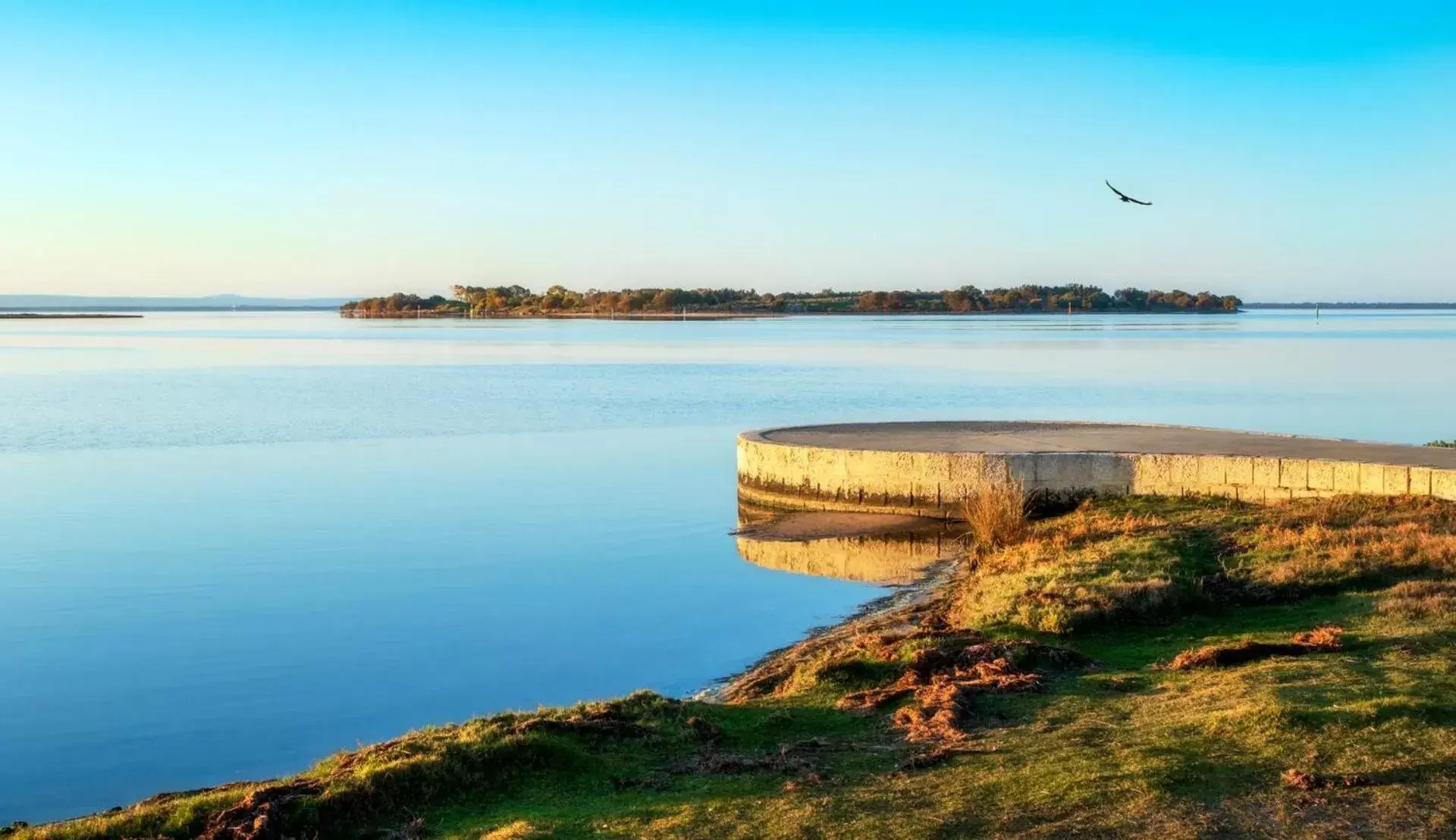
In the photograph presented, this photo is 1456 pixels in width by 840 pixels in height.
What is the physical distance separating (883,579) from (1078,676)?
7.20 m

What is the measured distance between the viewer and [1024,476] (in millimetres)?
19953

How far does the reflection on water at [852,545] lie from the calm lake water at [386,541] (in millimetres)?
489

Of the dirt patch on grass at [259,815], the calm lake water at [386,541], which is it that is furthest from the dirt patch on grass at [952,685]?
the dirt patch on grass at [259,815]

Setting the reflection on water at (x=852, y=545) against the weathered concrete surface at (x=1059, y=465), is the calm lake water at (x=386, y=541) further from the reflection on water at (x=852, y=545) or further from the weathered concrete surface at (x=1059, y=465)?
the weathered concrete surface at (x=1059, y=465)

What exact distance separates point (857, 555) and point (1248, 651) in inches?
350

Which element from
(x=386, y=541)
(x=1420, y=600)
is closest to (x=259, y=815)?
(x=1420, y=600)

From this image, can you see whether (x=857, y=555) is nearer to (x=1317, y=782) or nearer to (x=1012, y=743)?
(x=1012, y=743)

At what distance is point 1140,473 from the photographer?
773 inches

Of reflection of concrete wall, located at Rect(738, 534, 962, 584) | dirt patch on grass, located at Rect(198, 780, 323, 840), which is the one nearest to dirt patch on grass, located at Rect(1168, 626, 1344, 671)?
dirt patch on grass, located at Rect(198, 780, 323, 840)

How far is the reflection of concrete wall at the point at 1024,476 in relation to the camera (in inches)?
685

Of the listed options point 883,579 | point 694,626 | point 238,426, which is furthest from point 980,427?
point 238,426

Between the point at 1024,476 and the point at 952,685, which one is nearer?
the point at 952,685

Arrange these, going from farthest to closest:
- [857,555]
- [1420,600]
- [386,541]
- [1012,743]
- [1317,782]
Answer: [386,541]
[857,555]
[1420,600]
[1012,743]
[1317,782]

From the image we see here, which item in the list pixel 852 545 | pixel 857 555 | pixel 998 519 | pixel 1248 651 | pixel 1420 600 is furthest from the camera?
pixel 852 545
